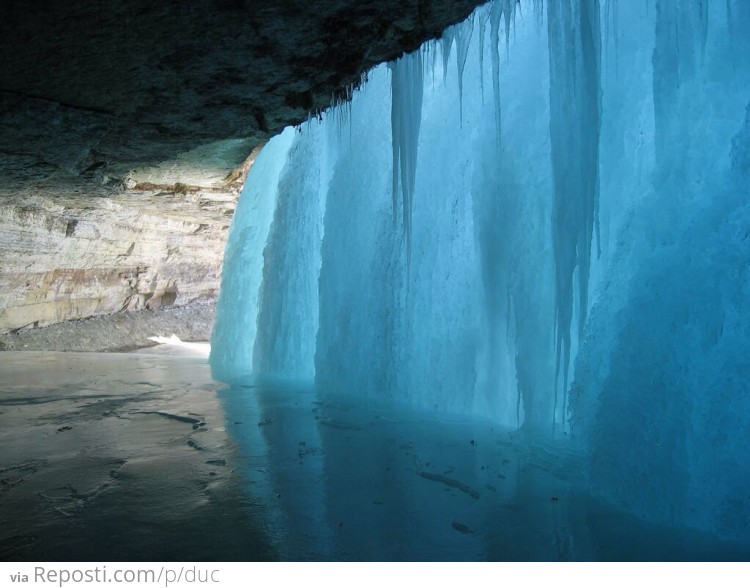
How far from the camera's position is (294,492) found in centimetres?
271

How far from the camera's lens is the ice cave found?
2350 mm

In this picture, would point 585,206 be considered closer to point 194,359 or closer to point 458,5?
point 458,5

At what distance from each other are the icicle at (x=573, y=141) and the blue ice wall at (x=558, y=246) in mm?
14

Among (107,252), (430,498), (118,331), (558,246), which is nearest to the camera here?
(430,498)

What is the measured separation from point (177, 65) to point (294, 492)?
2.94 m

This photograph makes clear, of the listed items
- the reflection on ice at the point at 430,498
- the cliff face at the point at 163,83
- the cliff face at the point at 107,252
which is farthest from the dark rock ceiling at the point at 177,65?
the cliff face at the point at 107,252

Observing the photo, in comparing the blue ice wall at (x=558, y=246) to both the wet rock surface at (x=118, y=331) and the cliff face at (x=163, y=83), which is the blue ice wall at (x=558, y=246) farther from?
the wet rock surface at (x=118, y=331)

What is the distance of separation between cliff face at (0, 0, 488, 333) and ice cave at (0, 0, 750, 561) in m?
0.06

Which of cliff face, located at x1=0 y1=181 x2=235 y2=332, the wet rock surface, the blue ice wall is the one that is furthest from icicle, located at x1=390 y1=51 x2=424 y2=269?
the wet rock surface

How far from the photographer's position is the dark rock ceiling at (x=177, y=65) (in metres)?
3.19

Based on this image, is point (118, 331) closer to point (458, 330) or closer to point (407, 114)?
point (458, 330)

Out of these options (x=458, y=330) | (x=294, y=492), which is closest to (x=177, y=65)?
(x=294, y=492)

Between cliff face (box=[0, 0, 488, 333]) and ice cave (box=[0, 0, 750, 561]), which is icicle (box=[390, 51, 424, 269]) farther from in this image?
cliff face (box=[0, 0, 488, 333])

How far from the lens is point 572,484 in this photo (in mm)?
2926
